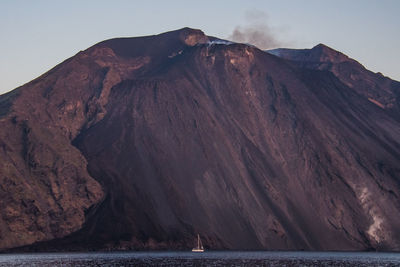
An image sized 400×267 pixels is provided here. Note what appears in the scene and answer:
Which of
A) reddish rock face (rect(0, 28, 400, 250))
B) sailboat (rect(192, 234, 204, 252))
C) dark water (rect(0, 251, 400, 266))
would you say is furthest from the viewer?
reddish rock face (rect(0, 28, 400, 250))

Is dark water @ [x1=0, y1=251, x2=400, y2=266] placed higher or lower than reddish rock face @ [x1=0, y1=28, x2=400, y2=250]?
lower

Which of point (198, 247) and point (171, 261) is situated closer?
point (171, 261)

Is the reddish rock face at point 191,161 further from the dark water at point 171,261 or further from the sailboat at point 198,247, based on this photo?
the dark water at point 171,261

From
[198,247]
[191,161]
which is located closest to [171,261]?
[198,247]

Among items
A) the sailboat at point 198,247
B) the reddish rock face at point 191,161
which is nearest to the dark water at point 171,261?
the sailboat at point 198,247

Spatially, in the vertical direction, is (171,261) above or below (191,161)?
below

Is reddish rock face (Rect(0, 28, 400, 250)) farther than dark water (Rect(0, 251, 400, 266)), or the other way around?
reddish rock face (Rect(0, 28, 400, 250))

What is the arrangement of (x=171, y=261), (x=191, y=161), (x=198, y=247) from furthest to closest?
(x=191, y=161) < (x=198, y=247) < (x=171, y=261)

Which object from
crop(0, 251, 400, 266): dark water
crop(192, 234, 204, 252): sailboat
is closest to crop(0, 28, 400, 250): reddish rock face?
crop(192, 234, 204, 252): sailboat

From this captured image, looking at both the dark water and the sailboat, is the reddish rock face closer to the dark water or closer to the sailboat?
the sailboat

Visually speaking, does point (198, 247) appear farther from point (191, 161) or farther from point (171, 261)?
point (171, 261)
